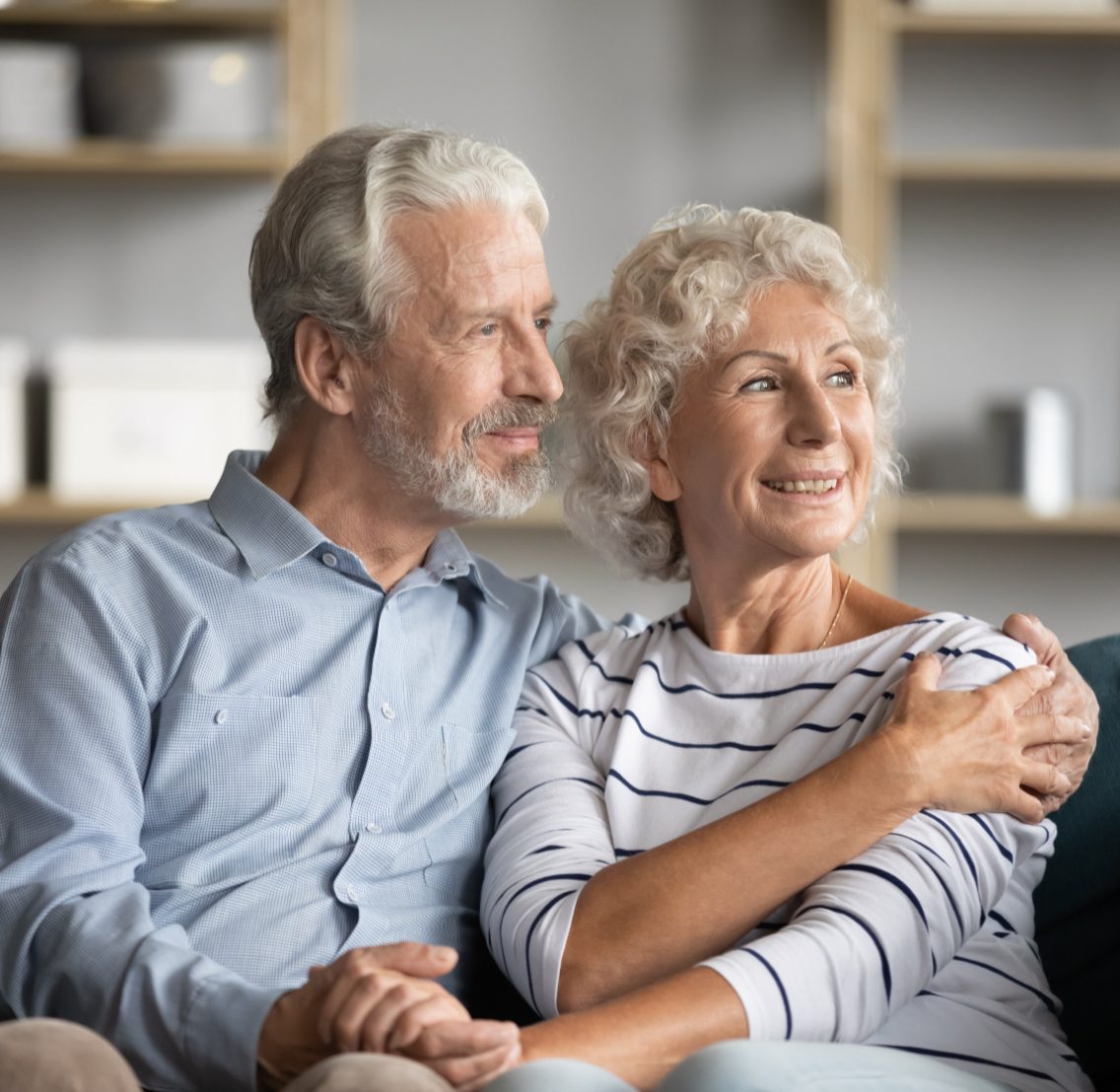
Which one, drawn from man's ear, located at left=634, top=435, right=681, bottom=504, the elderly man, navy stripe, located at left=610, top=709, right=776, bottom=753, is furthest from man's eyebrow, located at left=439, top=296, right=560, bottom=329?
navy stripe, located at left=610, top=709, right=776, bottom=753

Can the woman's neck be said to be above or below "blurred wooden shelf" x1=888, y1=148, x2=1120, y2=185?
below

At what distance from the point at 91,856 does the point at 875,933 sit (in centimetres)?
71

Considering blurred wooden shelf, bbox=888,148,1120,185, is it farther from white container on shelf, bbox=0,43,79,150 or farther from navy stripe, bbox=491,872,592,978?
navy stripe, bbox=491,872,592,978

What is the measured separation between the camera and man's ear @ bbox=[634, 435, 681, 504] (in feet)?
5.60

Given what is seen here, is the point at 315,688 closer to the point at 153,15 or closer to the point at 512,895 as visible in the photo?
the point at 512,895

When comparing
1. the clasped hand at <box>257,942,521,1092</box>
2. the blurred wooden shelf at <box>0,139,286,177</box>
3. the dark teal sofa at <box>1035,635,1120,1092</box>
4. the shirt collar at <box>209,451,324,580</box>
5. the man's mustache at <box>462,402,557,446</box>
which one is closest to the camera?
the clasped hand at <box>257,942,521,1092</box>

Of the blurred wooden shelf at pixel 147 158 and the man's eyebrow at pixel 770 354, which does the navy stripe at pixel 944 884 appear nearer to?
the man's eyebrow at pixel 770 354

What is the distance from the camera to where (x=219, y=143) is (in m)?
3.41

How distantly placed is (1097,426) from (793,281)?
228cm

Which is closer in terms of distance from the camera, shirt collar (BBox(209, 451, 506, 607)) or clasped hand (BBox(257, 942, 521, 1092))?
clasped hand (BBox(257, 942, 521, 1092))

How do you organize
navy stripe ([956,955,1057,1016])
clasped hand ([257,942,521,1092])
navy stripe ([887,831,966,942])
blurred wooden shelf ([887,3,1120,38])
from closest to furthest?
clasped hand ([257,942,521,1092]) < navy stripe ([887,831,966,942]) < navy stripe ([956,955,1057,1016]) < blurred wooden shelf ([887,3,1120,38])

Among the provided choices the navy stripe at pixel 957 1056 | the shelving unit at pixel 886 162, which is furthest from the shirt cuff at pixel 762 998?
the shelving unit at pixel 886 162

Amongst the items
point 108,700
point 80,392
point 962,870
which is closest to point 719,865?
point 962,870

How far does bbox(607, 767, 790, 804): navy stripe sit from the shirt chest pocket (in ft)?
→ 1.05
